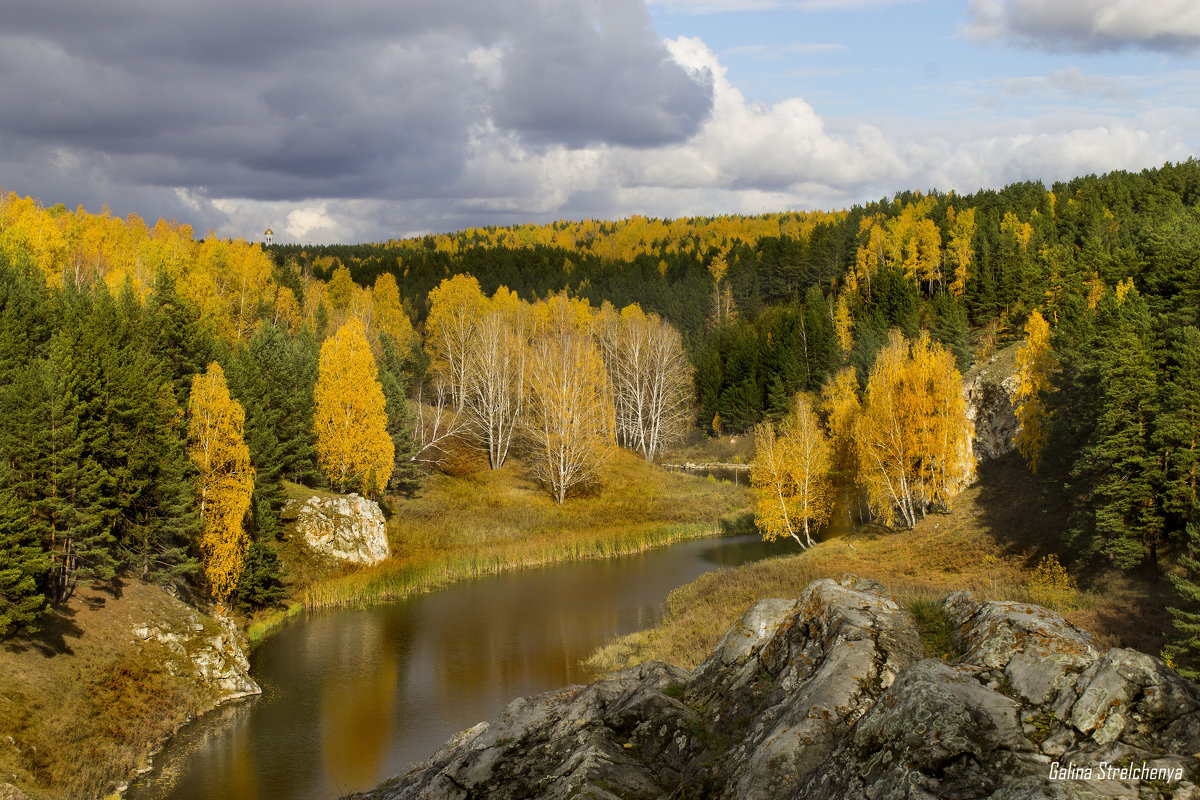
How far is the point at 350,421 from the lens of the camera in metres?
49.6

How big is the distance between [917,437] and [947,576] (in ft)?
41.2

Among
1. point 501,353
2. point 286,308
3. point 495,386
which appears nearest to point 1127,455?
point 495,386

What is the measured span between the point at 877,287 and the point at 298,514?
3186 inches

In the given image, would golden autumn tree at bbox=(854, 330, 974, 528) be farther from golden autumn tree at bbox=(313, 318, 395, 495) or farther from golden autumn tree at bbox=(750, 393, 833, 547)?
golden autumn tree at bbox=(313, 318, 395, 495)

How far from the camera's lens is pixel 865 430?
50.1 m

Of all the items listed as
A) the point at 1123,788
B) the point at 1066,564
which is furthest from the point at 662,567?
the point at 1123,788

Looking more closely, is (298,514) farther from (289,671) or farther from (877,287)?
(877,287)

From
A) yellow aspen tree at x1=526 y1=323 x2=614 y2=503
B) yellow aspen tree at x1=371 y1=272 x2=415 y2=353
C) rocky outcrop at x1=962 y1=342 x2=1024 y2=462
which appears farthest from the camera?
yellow aspen tree at x1=371 y1=272 x2=415 y2=353

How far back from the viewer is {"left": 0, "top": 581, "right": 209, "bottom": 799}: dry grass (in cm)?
2116

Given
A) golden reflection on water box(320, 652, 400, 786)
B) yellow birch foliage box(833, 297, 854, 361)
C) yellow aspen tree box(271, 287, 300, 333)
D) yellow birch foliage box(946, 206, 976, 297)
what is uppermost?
yellow birch foliage box(946, 206, 976, 297)

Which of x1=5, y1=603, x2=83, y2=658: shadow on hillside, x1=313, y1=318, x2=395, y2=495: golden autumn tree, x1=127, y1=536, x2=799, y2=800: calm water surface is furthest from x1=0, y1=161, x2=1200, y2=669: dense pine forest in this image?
x1=127, y1=536, x2=799, y2=800: calm water surface

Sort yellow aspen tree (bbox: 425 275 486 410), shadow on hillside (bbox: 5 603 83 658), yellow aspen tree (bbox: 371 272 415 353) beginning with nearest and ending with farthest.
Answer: shadow on hillside (bbox: 5 603 83 658) < yellow aspen tree (bbox: 425 275 486 410) < yellow aspen tree (bbox: 371 272 415 353)

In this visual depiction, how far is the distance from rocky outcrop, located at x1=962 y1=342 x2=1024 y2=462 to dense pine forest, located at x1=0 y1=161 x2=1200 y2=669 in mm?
4455

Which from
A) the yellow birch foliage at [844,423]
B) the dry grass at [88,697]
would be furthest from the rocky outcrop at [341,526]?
the yellow birch foliage at [844,423]
